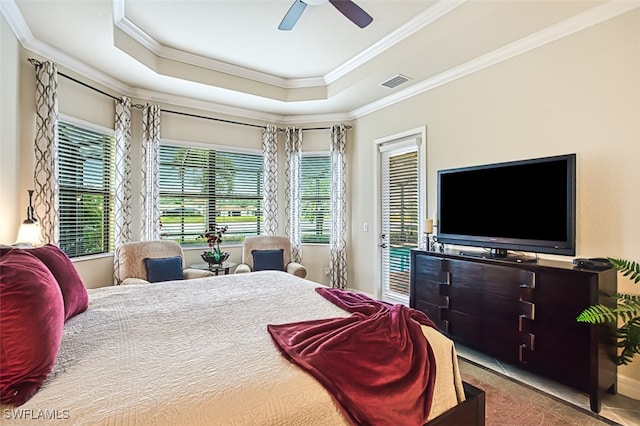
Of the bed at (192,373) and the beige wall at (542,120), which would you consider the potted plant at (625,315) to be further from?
the bed at (192,373)

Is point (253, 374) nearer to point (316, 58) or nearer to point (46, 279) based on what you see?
point (46, 279)

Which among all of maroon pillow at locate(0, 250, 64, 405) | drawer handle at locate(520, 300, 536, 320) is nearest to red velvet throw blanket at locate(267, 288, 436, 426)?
maroon pillow at locate(0, 250, 64, 405)

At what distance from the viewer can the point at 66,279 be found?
178 cm

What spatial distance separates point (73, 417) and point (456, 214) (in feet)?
10.8

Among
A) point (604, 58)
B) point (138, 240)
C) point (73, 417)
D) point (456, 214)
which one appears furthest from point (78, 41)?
point (604, 58)

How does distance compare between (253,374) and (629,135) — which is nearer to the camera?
(253,374)

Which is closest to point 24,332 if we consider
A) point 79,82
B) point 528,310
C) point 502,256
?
point 528,310

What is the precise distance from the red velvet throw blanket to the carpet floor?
1153mm

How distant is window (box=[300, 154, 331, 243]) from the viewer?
17.9 ft

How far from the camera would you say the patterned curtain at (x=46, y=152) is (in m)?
3.13

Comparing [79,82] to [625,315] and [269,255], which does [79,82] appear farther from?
[625,315]

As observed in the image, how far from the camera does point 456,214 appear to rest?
133 inches

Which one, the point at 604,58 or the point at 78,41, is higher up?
the point at 78,41

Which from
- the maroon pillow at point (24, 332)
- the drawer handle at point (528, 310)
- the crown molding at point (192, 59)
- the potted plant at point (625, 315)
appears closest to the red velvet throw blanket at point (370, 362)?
the maroon pillow at point (24, 332)
